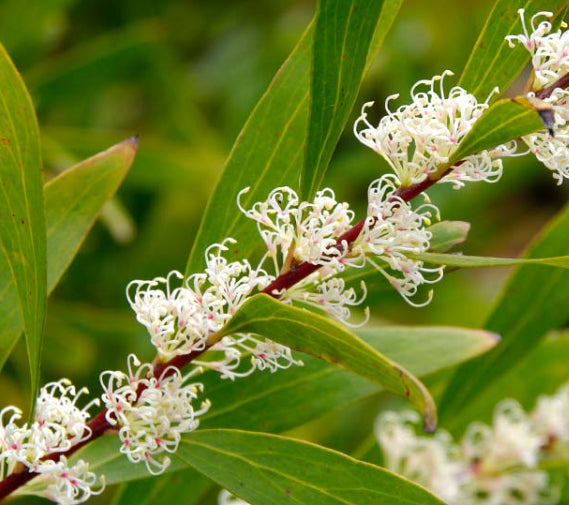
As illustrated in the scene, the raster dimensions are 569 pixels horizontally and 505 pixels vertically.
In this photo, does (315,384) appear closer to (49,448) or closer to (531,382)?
(49,448)

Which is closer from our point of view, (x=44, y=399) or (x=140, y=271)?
(x=44, y=399)

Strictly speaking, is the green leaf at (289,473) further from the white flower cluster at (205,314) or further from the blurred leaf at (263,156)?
the blurred leaf at (263,156)

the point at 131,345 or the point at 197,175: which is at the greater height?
the point at 197,175

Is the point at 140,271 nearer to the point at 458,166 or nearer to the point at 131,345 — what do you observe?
the point at 131,345

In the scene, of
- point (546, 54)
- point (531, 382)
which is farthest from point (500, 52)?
point (531, 382)

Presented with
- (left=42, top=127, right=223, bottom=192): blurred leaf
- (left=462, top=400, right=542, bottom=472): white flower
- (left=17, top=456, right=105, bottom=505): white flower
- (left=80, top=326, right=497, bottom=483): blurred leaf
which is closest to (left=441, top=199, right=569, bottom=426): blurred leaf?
(left=462, top=400, right=542, bottom=472): white flower

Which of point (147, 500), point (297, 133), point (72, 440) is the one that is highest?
point (297, 133)

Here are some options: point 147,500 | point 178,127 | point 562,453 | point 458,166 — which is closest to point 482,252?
point 178,127
